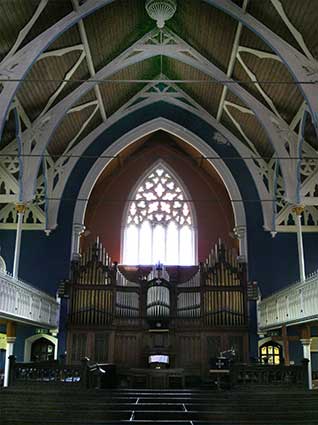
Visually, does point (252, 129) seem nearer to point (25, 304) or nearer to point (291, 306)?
point (291, 306)

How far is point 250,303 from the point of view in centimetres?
2075

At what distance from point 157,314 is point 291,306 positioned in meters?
5.75

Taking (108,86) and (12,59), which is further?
(108,86)

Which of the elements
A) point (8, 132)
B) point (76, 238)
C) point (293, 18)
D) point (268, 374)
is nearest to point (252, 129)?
point (293, 18)

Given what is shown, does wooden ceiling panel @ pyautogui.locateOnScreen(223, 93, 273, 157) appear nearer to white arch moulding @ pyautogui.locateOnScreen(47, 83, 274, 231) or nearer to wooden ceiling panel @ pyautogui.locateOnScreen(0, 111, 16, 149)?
white arch moulding @ pyautogui.locateOnScreen(47, 83, 274, 231)

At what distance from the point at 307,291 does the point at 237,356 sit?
5871 millimetres

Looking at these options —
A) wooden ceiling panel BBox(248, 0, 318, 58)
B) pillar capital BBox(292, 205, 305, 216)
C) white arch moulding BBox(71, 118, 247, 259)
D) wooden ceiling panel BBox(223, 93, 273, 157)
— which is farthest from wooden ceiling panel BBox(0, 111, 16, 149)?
pillar capital BBox(292, 205, 305, 216)

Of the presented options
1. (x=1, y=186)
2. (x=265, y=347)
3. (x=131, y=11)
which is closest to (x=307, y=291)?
(x=265, y=347)

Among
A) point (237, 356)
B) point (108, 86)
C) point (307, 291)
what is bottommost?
point (237, 356)

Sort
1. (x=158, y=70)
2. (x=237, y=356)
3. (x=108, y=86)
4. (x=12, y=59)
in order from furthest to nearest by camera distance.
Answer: (x=158, y=70) < (x=108, y=86) < (x=237, y=356) < (x=12, y=59)

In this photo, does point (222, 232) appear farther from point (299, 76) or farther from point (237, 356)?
point (299, 76)

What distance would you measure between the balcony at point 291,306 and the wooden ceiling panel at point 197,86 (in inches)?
345

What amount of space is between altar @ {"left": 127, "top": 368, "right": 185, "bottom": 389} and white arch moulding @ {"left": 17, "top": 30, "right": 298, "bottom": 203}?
7328mm

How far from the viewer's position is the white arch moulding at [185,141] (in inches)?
870
